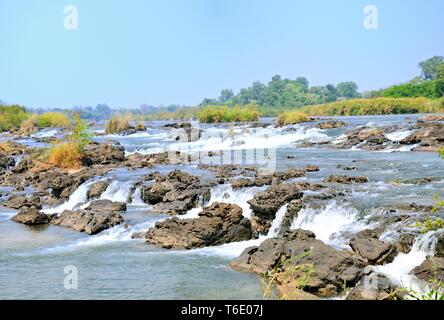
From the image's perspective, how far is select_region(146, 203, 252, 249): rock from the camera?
10.1 meters

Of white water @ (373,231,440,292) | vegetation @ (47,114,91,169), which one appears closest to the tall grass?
vegetation @ (47,114,91,169)

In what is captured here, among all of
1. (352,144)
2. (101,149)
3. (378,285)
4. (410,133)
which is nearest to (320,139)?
(352,144)

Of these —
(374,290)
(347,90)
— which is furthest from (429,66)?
(374,290)

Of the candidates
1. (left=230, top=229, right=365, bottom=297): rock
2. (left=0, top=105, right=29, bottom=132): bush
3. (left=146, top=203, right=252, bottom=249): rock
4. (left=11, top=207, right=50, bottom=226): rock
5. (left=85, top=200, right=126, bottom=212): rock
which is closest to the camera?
(left=230, top=229, right=365, bottom=297): rock

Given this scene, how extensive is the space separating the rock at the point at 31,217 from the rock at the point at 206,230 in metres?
3.73

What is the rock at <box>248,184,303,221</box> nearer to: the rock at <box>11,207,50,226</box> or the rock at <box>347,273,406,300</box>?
the rock at <box>347,273,406,300</box>

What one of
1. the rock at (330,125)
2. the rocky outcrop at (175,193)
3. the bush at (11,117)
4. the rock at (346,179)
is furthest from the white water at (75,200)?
the bush at (11,117)

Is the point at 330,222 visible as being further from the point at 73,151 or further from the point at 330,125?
the point at 330,125

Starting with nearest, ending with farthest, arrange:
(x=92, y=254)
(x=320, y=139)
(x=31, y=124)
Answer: (x=92, y=254)
(x=320, y=139)
(x=31, y=124)

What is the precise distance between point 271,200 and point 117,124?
1265 inches

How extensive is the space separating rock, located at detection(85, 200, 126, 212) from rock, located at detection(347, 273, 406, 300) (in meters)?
7.95
